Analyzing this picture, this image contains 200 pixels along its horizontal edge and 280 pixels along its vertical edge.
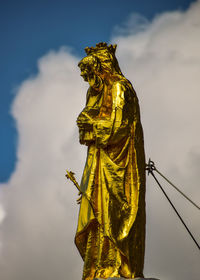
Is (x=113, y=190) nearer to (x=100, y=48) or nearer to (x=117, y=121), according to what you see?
(x=117, y=121)

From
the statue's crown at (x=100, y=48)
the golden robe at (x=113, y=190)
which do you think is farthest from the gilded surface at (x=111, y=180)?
the statue's crown at (x=100, y=48)

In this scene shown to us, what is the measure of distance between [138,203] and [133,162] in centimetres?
84

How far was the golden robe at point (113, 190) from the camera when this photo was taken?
1205 centimetres

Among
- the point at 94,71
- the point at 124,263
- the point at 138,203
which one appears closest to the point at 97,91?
the point at 94,71

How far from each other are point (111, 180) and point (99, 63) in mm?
2462

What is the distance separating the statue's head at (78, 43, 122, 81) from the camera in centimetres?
1338

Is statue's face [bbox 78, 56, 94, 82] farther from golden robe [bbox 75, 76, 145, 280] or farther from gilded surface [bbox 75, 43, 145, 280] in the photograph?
golden robe [bbox 75, 76, 145, 280]

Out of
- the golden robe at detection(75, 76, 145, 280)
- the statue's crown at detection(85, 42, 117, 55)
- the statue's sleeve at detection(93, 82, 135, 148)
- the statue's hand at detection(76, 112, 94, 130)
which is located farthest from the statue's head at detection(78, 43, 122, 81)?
the statue's hand at detection(76, 112, 94, 130)

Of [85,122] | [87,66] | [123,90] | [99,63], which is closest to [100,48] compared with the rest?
[99,63]

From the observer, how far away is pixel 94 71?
13398 mm

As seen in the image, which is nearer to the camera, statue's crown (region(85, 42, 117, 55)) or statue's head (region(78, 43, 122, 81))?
statue's head (region(78, 43, 122, 81))

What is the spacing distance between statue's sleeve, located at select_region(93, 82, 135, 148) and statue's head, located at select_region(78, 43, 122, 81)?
52cm

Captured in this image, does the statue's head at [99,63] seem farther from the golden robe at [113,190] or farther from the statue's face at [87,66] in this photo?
the golden robe at [113,190]

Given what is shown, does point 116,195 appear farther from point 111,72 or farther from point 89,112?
point 111,72
